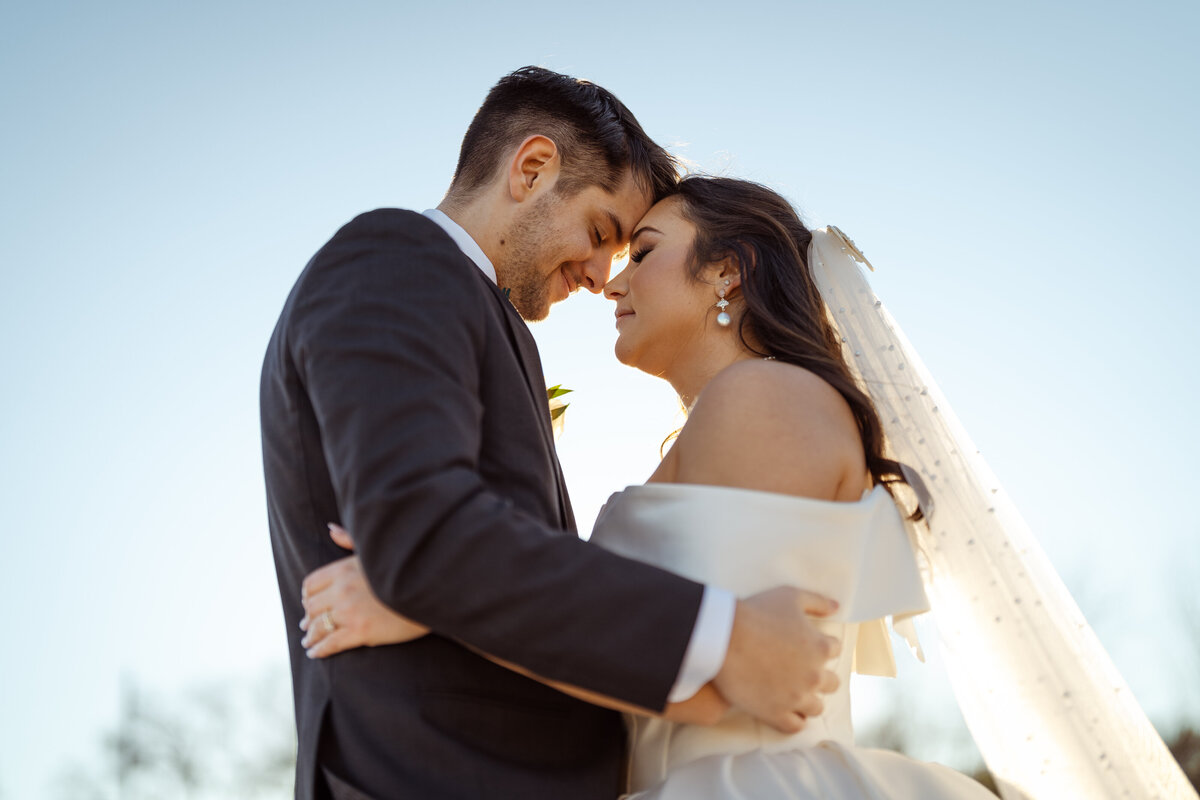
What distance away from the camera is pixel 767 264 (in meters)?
3.53

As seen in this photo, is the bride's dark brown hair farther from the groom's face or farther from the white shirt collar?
the white shirt collar

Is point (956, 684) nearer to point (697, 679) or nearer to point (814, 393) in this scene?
point (814, 393)

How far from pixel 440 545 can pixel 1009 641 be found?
5.71 ft

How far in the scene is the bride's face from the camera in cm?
356

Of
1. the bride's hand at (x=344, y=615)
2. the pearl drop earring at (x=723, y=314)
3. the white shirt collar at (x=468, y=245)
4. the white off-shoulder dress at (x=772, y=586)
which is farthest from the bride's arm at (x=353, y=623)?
the pearl drop earring at (x=723, y=314)

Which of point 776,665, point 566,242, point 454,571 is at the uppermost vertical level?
point 566,242

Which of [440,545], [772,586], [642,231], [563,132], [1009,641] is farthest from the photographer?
[642,231]

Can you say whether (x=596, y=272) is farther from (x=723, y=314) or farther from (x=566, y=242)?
(x=723, y=314)

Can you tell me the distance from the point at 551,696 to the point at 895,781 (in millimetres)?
898

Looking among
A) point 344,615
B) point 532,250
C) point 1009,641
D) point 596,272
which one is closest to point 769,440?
point 1009,641

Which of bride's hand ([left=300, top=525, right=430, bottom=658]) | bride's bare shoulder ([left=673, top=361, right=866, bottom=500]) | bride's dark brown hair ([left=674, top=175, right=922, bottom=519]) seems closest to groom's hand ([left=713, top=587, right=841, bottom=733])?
bride's bare shoulder ([left=673, top=361, right=866, bottom=500])

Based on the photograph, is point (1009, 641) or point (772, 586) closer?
point (772, 586)

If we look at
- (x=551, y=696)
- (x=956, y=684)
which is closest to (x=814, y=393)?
(x=956, y=684)

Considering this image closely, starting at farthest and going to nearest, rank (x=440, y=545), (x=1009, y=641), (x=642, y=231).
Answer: (x=642, y=231) → (x=1009, y=641) → (x=440, y=545)
